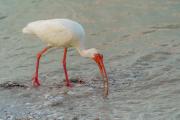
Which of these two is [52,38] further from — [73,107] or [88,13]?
[88,13]

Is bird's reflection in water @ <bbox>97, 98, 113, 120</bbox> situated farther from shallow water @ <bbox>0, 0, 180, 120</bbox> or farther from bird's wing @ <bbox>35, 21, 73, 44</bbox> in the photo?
bird's wing @ <bbox>35, 21, 73, 44</bbox>

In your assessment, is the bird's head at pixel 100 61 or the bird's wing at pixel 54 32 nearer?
the bird's head at pixel 100 61

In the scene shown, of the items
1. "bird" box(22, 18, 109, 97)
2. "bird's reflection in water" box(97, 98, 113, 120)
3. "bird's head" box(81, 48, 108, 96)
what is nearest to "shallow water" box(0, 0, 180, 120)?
"bird's reflection in water" box(97, 98, 113, 120)

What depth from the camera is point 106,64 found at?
873 cm

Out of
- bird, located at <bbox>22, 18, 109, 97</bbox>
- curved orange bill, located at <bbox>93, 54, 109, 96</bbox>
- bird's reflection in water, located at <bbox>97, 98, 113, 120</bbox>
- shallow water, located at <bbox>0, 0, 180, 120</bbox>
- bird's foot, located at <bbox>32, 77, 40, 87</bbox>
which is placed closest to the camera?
bird's reflection in water, located at <bbox>97, 98, 113, 120</bbox>

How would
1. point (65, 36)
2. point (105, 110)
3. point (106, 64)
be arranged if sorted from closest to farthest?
point (105, 110)
point (65, 36)
point (106, 64)

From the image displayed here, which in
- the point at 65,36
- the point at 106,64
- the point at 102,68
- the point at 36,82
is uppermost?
the point at 65,36

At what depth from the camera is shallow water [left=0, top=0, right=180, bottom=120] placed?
672 cm

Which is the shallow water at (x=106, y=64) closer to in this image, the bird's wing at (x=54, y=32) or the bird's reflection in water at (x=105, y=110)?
the bird's reflection in water at (x=105, y=110)

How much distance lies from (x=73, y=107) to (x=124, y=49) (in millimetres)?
2929

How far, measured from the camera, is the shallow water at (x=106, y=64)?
6.72 metres

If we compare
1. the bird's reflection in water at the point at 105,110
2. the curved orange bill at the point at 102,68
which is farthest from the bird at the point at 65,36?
the bird's reflection in water at the point at 105,110

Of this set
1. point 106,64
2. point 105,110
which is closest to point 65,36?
point 106,64

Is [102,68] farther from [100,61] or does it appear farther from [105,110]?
[105,110]
